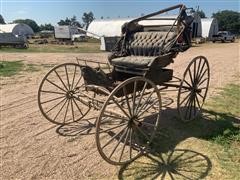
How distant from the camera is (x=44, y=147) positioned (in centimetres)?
575

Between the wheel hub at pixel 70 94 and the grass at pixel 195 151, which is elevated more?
the wheel hub at pixel 70 94

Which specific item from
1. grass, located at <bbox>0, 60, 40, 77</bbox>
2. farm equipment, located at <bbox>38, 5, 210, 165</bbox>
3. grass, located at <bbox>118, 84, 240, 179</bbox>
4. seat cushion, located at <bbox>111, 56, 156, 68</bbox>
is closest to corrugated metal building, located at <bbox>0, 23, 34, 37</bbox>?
grass, located at <bbox>0, 60, 40, 77</bbox>

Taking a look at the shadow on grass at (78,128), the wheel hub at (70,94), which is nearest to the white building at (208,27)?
the shadow on grass at (78,128)

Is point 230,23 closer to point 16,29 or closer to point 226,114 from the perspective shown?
point 16,29

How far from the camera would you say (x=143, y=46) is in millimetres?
7230

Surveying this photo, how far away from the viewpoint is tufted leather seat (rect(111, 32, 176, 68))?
669 centimetres

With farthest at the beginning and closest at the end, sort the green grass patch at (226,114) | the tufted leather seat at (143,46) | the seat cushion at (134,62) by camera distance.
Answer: the tufted leather seat at (143,46)
the green grass patch at (226,114)
the seat cushion at (134,62)

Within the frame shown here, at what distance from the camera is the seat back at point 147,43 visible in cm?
700

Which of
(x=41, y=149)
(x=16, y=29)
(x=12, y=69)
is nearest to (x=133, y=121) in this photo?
(x=41, y=149)

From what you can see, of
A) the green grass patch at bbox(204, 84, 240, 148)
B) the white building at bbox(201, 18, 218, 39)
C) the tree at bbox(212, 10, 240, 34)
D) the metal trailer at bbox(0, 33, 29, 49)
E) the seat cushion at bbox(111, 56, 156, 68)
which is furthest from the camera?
the tree at bbox(212, 10, 240, 34)

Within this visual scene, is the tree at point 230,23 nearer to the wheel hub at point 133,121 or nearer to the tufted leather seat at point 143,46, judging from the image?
the tufted leather seat at point 143,46

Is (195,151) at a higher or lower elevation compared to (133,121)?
lower

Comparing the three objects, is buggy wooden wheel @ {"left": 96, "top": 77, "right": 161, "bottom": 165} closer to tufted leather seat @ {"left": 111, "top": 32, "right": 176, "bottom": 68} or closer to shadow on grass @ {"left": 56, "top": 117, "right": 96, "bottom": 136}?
shadow on grass @ {"left": 56, "top": 117, "right": 96, "bottom": 136}

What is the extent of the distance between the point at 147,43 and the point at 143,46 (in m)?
0.10
